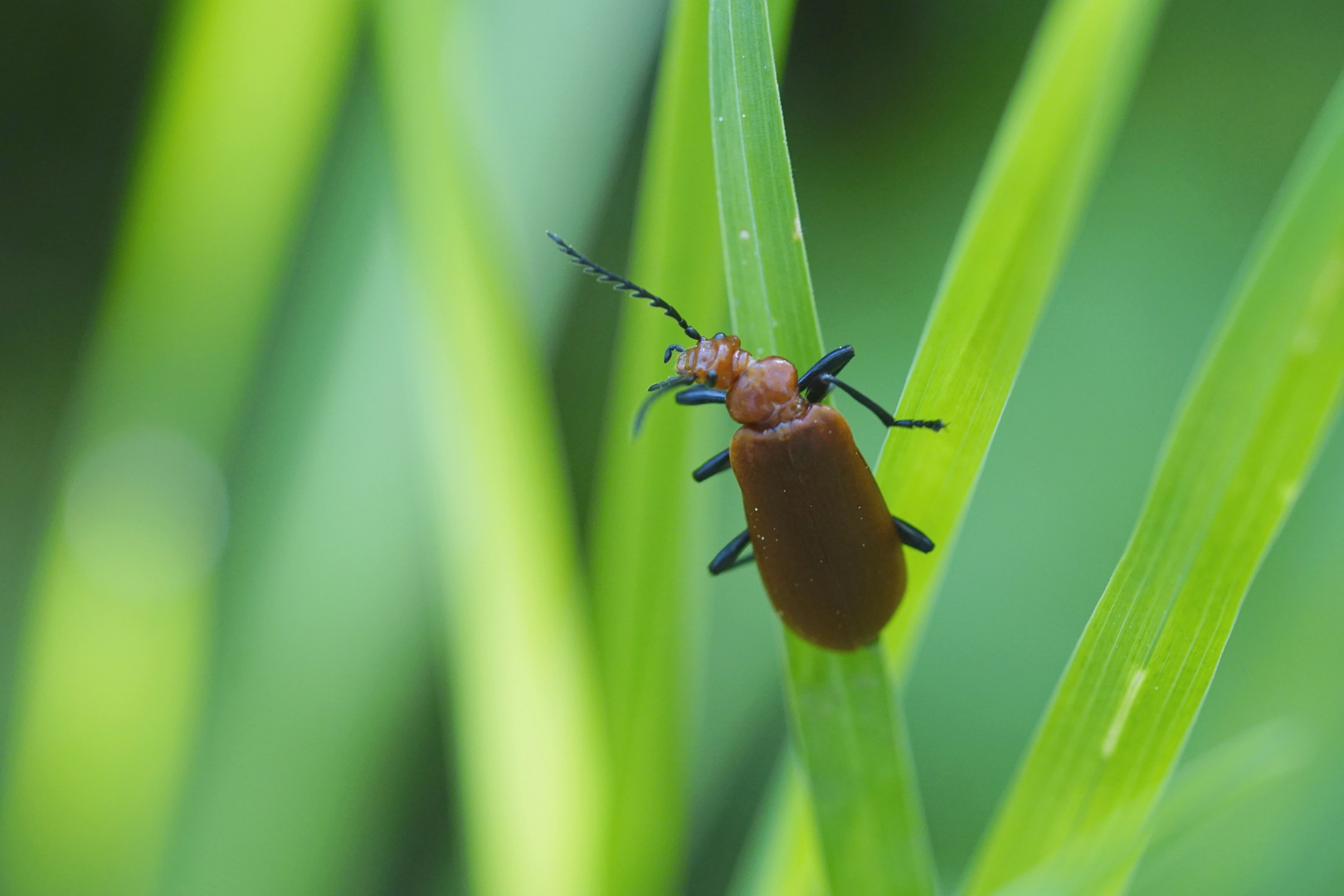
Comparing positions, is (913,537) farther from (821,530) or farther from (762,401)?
(762,401)

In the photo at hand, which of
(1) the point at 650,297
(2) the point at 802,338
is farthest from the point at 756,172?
(1) the point at 650,297

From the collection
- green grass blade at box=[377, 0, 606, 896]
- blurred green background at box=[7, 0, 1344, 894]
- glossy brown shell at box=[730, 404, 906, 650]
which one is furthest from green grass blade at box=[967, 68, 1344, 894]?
green grass blade at box=[377, 0, 606, 896]

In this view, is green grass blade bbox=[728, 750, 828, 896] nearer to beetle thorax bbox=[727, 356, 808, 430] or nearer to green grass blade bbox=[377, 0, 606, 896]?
green grass blade bbox=[377, 0, 606, 896]

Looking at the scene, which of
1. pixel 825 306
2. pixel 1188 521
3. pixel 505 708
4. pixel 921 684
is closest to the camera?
pixel 1188 521

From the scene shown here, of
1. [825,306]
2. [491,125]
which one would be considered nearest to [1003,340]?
[491,125]

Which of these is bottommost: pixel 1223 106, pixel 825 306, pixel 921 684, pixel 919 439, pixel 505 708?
pixel 921 684

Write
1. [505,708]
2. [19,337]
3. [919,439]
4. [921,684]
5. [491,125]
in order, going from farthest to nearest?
[19,337], [921,684], [491,125], [505,708], [919,439]

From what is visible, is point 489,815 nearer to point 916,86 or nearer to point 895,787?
point 895,787

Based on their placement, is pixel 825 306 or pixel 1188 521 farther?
pixel 825 306
